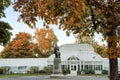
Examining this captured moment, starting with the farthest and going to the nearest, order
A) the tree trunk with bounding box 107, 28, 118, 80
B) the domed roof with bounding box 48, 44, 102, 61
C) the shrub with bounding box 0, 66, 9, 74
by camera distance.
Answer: the domed roof with bounding box 48, 44, 102, 61, the shrub with bounding box 0, 66, 9, 74, the tree trunk with bounding box 107, 28, 118, 80

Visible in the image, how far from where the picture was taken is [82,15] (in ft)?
49.3

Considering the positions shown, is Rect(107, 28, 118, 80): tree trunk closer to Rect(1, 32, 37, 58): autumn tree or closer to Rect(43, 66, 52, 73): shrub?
Rect(43, 66, 52, 73): shrub

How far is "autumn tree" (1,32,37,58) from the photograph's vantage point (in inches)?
4241

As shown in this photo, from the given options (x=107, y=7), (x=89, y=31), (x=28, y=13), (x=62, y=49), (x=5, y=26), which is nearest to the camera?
(x=28, y=13)

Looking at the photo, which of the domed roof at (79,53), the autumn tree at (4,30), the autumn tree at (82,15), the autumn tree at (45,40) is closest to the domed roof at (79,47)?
the domed roof at (79,53)

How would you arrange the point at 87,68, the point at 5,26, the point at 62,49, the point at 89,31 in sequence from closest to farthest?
the point at 89,31 < the point at 5,26 < the point at 87,68 < the point at 62,49

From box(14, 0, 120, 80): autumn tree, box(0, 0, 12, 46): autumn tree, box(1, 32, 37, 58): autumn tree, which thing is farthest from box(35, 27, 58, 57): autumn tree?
box(14, 0, 120, 80): autumn tree

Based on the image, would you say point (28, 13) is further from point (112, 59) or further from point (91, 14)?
point (112, 59)

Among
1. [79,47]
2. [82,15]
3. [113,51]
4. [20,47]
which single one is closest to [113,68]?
[113,51]

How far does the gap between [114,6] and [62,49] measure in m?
83.8

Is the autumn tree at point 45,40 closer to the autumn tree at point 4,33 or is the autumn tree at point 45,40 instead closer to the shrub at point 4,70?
the shrub at point 4,70

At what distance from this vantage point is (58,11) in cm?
1452

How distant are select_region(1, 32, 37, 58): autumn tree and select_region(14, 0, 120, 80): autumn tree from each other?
294 ft

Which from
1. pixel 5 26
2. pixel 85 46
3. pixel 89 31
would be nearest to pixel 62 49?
pixel 85 46
